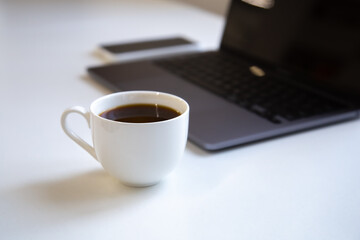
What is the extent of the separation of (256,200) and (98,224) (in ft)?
0.61

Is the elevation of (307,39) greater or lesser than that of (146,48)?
greater

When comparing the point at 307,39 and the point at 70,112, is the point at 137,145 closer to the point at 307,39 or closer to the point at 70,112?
the point at 70,112

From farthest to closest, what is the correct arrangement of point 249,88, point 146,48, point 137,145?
point 146,48 < point 249,88 < point 137,145

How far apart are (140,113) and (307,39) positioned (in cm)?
46

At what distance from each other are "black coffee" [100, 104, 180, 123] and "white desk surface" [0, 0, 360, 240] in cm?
8

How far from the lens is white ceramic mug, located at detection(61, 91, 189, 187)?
491 mm

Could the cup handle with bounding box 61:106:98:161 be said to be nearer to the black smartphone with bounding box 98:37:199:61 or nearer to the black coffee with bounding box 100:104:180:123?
the black coffee with bounding box 100:104:180:123

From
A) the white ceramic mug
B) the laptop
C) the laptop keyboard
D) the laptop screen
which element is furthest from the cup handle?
the laptop screen

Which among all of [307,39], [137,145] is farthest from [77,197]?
[307,39]

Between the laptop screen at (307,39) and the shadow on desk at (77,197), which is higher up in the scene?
the laptop screen at (307,39)

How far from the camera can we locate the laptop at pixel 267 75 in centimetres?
70

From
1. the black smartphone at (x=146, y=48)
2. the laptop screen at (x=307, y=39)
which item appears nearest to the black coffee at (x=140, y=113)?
the laptop screen at (x=307, y=39)

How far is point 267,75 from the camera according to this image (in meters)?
0.91

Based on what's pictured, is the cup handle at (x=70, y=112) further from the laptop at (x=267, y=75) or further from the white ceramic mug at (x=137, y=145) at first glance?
the laptop at (x=267, y=75)
